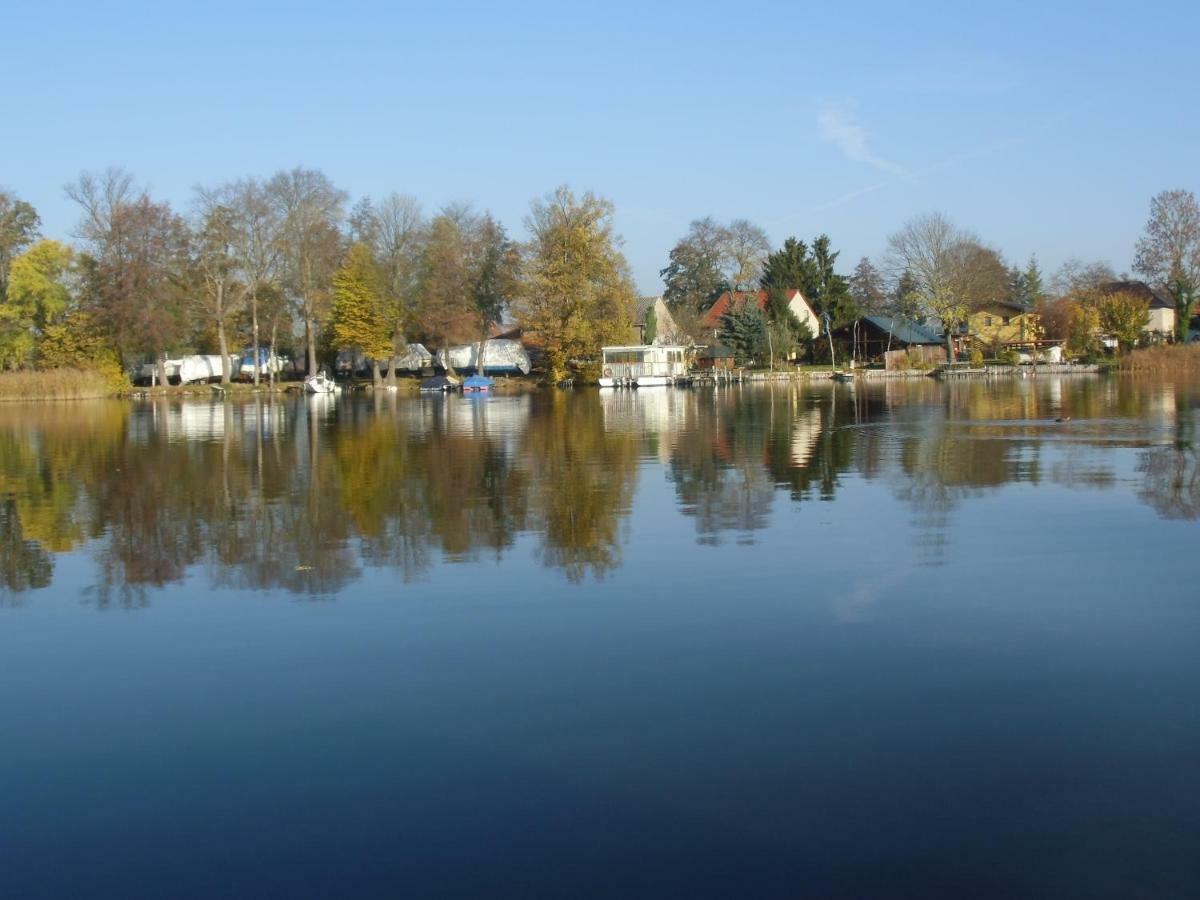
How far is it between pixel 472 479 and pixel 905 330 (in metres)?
78.3

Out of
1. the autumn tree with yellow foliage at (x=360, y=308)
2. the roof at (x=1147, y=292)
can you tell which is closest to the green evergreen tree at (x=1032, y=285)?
the roof at (x=1147, y=292)

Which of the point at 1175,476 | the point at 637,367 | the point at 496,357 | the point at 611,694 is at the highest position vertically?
the point at 496,357

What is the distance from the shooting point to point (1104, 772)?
602cm

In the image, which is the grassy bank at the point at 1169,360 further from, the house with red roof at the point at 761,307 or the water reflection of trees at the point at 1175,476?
the water reflection of trees at the point at 1175,476

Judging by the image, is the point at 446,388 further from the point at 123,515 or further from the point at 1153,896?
the point at 1153,896

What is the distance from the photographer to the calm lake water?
529 centimetres

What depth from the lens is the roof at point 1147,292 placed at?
3922 inches

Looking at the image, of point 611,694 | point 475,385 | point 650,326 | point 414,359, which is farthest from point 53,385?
point 611,694

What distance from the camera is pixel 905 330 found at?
92.8 metres

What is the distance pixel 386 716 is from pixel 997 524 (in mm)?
9175

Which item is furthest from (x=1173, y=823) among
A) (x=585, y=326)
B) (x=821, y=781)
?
(x=585, y=326)

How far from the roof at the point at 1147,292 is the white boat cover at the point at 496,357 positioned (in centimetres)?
5137

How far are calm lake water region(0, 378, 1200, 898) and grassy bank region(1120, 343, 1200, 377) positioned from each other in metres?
58.2

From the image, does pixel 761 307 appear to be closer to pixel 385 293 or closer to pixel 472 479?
pixel 385 293
